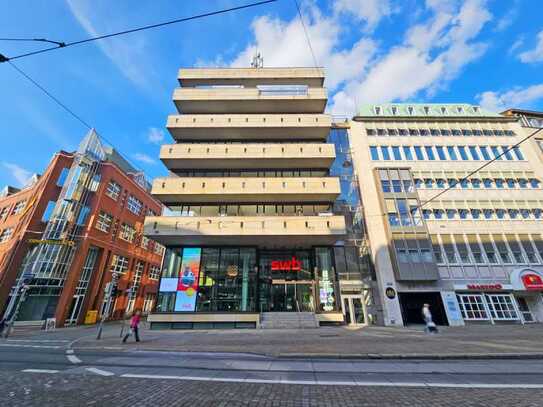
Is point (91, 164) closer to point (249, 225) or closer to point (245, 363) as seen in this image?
point (249, 225)

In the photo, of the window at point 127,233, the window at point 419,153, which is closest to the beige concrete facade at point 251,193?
the window at point 419,153

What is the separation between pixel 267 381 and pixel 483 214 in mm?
28908

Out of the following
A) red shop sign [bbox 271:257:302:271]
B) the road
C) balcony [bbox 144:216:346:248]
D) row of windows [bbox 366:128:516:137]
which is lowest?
the road

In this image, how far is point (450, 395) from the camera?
4.91 m

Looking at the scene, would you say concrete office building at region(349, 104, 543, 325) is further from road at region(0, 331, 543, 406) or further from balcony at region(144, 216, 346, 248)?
road at region(0, 331, 543, 406)

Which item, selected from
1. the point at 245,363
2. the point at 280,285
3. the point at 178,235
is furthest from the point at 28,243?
the point at 245,363

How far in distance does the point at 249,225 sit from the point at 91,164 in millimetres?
25840

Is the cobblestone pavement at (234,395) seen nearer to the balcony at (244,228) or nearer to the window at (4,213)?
the balcony at (244,228)

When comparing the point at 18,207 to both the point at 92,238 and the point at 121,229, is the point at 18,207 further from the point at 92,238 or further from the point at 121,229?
the point at 92,238

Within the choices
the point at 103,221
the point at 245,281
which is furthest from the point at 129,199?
the point at 245,281

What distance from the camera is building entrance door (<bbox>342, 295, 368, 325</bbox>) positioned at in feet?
71.5

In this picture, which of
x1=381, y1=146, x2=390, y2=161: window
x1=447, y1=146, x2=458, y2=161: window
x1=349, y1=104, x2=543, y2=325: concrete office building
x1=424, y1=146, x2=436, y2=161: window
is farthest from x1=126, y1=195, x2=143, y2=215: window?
x1=447, y1=146, x2=458, y2=161: window

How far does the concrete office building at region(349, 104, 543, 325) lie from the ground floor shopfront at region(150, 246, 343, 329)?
243 inches

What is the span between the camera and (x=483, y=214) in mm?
23844
